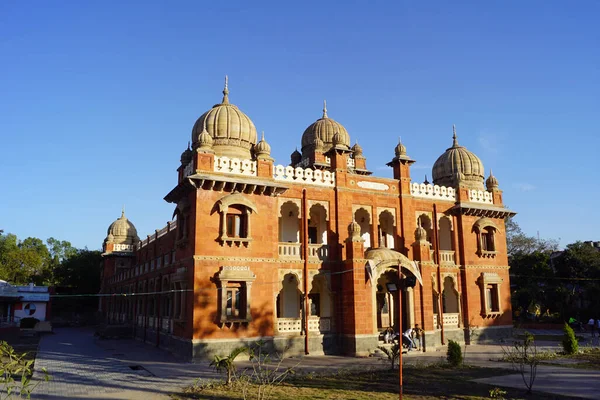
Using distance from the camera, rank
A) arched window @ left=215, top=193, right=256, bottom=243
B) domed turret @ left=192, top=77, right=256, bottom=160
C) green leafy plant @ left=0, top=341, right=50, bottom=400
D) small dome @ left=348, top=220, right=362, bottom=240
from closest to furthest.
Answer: green leafy plant @ left=0, top=341, right=50, bottom=400, arched window @ left=215, top=193, right=256, bottom=243, small dome @ left=348, top=220, right=362, bottom=240, domed turret @ left=192, top=77, right=256, bottom=160

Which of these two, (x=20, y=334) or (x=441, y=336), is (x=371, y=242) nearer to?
(x=441, y=336)

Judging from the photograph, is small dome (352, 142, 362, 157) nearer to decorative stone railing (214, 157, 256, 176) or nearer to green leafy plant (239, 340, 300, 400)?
decorative stone railing (214, 157, 256, 176)

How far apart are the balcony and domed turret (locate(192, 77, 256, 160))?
509 centimetres

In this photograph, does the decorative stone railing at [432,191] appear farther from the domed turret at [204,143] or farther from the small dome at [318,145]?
the domed turret at [204,143]

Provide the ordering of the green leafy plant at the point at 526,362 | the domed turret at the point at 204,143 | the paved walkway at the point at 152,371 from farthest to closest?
the domed turret at the point at 204,143
the green leafy plant at the point at 526,362
the paved walkway at the point at 152,371

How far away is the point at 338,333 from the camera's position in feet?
74.2

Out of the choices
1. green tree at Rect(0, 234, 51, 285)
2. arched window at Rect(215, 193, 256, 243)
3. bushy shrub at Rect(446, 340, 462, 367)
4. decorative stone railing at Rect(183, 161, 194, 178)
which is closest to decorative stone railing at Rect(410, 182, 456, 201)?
arched window at Rect(215, 193, 256, 243)

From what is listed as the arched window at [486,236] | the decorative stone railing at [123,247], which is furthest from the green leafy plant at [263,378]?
the decorative stone railing at [123,247]

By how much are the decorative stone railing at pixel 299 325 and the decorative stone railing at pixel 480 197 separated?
11.7 metres

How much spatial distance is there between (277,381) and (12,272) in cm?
5630

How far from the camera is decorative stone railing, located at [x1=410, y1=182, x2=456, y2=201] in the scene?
26484 mm

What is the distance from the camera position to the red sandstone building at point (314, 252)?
20625mm

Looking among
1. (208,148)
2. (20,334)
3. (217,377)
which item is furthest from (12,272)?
(217,377)

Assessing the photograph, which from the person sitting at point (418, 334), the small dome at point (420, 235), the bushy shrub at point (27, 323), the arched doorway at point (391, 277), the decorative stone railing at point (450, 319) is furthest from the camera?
the bushy shrub at point (27, 323)
